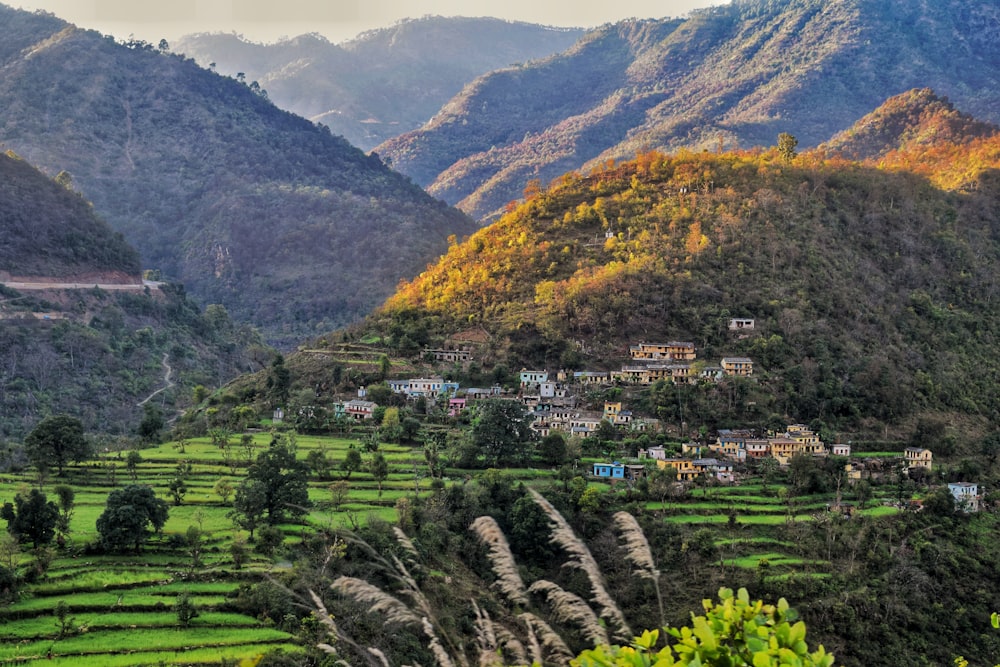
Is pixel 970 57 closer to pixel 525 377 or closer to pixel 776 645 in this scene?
pixel 525 377

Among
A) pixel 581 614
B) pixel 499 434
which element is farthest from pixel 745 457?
pixel 581 614

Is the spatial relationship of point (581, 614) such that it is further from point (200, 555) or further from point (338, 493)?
point (338, 493)

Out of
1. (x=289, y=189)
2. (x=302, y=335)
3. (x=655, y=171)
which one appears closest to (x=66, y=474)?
(x=655, y=171)

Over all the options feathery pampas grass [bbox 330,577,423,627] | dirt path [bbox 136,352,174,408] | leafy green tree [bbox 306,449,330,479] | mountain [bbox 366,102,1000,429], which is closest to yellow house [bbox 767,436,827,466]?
mountain [bbox 366,102,1000,429]

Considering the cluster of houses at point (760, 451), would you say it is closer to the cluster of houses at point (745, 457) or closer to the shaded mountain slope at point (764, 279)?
the cluster of houses at point (745, 457)

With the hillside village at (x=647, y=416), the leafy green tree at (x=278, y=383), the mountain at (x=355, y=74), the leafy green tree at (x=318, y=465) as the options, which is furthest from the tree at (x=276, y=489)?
the mountain at (x=355, y=74)

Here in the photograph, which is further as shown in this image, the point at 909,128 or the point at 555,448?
the point at 909,128

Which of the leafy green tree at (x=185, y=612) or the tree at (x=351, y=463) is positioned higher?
the tree at (x=351, y=463)
